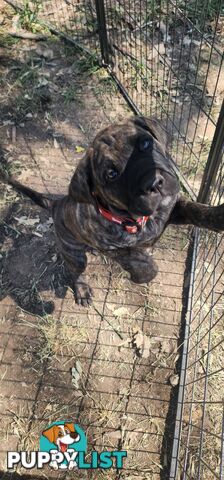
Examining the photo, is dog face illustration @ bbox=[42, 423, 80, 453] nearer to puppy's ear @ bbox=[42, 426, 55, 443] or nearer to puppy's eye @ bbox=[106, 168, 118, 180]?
puppy's ear @ bbox=[42, 426, 55, 443]

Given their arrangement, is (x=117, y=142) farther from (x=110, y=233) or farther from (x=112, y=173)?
(x=110, y=233)

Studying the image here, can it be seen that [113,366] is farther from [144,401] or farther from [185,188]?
[185,188]

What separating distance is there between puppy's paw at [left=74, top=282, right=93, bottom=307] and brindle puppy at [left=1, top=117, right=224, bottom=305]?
403 mm

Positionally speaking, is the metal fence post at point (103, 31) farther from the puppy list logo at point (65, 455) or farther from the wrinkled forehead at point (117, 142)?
the puppy list logo at point (65, 455)

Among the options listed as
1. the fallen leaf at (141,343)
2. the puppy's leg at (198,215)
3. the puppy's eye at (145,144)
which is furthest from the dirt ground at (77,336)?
the puppy's eye at (145,144)

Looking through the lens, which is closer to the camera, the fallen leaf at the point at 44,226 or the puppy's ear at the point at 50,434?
the puppy's ear at the point at 50,434

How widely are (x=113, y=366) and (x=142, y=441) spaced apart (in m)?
0.62

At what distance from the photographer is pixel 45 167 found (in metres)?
4.78

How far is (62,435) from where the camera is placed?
11.1 feet

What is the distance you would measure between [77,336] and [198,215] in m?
1.66

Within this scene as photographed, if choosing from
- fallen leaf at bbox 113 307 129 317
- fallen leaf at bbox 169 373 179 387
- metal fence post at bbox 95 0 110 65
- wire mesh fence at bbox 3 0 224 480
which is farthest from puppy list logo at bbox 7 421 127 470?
metal fence post at bbox 95 0 110 65

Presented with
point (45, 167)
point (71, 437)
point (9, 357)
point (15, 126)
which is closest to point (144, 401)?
point (71, 437)

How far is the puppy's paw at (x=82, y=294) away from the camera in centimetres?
386

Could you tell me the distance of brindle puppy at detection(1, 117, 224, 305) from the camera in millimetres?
2324
